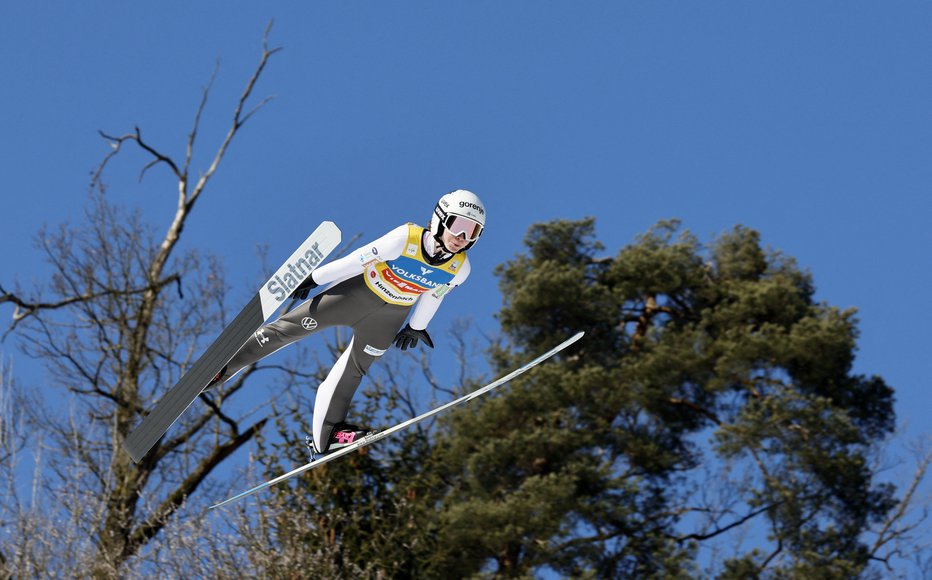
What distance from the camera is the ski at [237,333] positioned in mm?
6133

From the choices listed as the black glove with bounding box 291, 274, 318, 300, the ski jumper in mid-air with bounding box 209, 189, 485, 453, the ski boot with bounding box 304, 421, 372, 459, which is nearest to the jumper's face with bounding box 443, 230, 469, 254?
the ski jumper in mid-air with bounding box 209, 189, 485, 453

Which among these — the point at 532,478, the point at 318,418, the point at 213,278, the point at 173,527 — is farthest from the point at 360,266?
the point at 213,278

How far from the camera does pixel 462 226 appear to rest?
236 inches

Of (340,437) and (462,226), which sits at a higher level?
(462,226)

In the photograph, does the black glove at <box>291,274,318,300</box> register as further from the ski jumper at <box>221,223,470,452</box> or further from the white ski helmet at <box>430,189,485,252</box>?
the white ski helmet at <box>430,189,485,252</box>

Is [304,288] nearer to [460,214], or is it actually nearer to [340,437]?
[460,214]

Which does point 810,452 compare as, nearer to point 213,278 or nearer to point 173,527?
point 173,527

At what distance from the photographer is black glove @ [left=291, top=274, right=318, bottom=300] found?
20.3ft

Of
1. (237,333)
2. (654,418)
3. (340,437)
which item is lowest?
(340,437)

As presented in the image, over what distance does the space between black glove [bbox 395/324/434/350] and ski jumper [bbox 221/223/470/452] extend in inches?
1.2

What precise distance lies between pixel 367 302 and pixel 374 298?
0.14 feet

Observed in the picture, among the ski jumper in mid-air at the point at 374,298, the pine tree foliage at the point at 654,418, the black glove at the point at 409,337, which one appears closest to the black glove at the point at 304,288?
the ski jumper in mid-air at the point at 374,298

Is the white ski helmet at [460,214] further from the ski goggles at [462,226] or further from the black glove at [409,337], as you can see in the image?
the black glove at [409,337]

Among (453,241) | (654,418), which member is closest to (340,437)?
(453,241)
